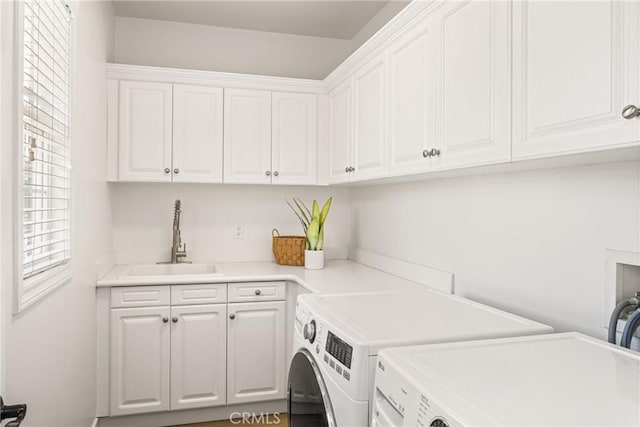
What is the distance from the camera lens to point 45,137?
1530 mm

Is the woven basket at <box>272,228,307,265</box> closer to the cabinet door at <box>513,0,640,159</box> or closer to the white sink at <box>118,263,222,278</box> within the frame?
the white sink at <box>118,263,222,278</box>

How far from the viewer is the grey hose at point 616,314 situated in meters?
1.27

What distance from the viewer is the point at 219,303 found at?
2627 millimetres

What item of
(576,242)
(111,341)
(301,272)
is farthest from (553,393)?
(111,341)

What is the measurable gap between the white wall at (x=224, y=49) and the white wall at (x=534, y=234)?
157cm

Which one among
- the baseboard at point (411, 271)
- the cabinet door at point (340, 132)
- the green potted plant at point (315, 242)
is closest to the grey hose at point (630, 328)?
the baseboard at point (411, 271)

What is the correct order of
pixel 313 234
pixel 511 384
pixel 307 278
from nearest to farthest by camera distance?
pixel 511 384, pixel 307 278, pixel 313 234

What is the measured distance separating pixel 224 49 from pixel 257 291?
1.81 meters

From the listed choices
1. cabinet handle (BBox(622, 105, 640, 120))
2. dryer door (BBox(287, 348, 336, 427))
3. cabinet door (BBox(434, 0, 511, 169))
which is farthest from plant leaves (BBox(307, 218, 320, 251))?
cabinet handle (BBox(622, 105, 640, 120))

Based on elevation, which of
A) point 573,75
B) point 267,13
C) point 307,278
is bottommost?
point 307,278

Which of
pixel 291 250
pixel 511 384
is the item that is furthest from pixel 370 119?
pixel 511 384

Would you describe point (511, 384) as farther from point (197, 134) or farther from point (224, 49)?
point (224, 49)

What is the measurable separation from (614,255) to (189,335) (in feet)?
6.97

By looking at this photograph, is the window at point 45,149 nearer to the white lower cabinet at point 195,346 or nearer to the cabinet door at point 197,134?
the white lower cabinet at point 195,346
